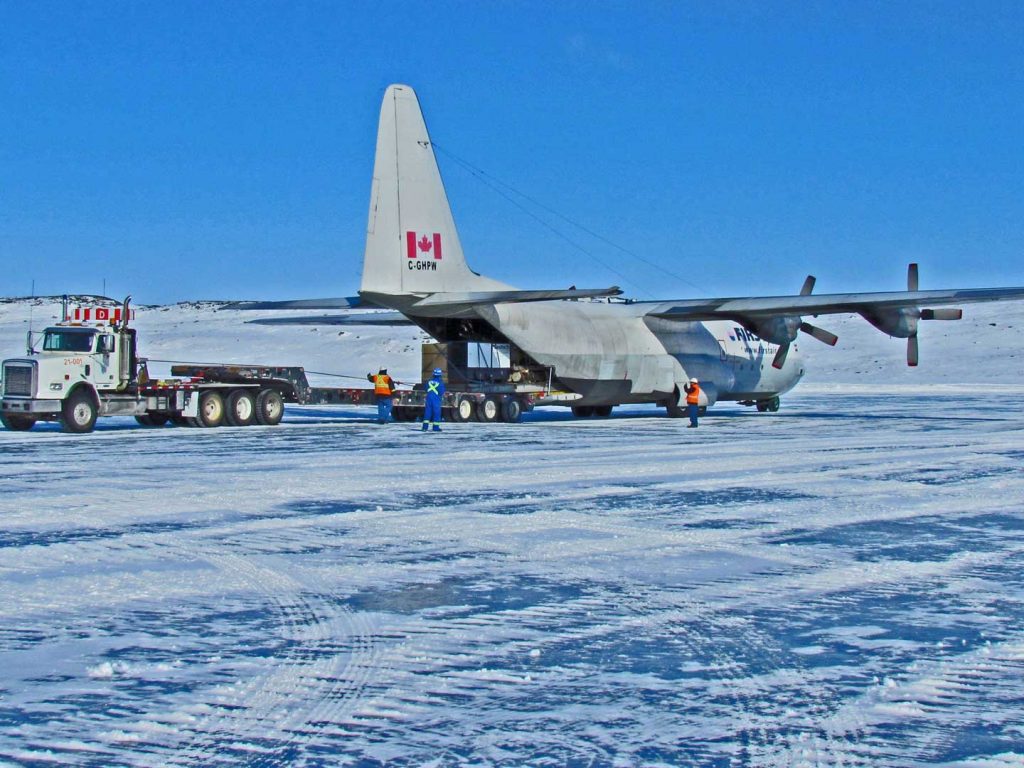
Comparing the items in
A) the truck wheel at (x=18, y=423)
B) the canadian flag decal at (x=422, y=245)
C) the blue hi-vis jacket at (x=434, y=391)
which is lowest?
the truck wheel at (x=18, y=423)

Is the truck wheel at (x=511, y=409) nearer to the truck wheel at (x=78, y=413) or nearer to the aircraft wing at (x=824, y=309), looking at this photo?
the aircraft wing at (x=824, y=309)

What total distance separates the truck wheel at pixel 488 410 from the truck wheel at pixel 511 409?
6.4 inches

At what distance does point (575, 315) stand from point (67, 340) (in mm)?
12682

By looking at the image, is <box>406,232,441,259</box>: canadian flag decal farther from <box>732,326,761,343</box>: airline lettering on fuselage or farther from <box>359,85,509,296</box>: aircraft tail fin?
<box>732,326,761,343</box>: airline lettering on fuselage

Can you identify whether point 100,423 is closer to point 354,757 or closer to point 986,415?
point 986,415

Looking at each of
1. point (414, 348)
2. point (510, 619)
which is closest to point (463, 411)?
point (510, 619)

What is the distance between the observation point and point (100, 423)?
2980 centimetres

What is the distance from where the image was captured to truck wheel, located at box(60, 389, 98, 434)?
2475 cm

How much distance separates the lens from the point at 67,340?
2527cm

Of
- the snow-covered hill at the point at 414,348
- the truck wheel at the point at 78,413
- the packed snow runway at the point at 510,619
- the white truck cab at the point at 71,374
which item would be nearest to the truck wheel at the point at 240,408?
the white truck cab at the point at 71,374

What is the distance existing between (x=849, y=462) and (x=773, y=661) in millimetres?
12440

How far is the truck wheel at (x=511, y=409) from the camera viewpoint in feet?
94.7

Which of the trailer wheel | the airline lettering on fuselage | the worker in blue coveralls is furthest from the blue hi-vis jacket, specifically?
the airline lettering on fuselage

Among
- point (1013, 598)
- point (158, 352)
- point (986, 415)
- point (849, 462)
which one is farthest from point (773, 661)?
point (158, 352)
